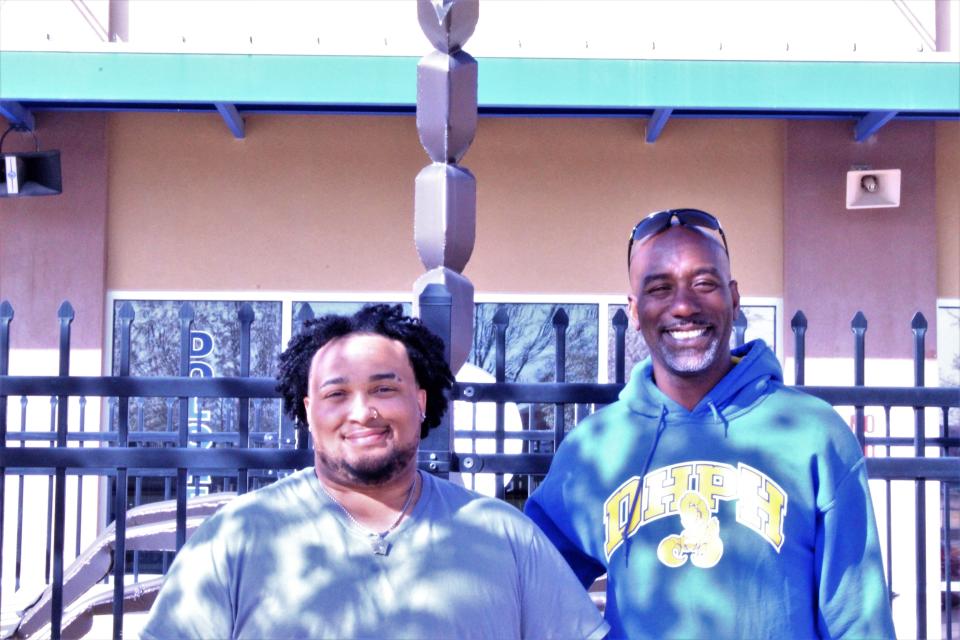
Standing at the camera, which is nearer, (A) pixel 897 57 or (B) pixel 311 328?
(B) pixel 311 328

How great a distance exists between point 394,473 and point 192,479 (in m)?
6.20

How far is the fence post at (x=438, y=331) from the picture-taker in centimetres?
316

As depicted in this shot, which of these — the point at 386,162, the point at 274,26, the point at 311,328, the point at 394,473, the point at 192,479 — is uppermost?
the point at 274,26

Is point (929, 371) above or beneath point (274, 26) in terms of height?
beneath

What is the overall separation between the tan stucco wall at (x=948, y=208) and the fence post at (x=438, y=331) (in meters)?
6.50

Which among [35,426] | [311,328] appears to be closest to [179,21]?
[35,426]

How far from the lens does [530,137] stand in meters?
8.51

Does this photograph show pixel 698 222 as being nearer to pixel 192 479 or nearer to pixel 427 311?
pixel 427 311

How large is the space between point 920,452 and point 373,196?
5.59 metres

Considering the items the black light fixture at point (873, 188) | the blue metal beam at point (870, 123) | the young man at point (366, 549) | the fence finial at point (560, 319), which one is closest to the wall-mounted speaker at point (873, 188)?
the black light fixture at point (873, 188)

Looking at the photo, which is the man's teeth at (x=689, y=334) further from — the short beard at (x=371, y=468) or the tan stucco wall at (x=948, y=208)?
the tan stucco wall at (x=948, y=208)

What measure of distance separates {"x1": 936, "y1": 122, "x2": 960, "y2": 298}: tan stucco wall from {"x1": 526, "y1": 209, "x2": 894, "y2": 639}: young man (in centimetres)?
666

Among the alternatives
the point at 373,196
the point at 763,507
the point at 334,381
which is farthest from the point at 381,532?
the point at 373,196

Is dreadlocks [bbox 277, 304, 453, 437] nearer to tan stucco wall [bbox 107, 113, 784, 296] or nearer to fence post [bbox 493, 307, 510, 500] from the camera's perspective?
fence post [bbox 493, 307, 510, 500]
